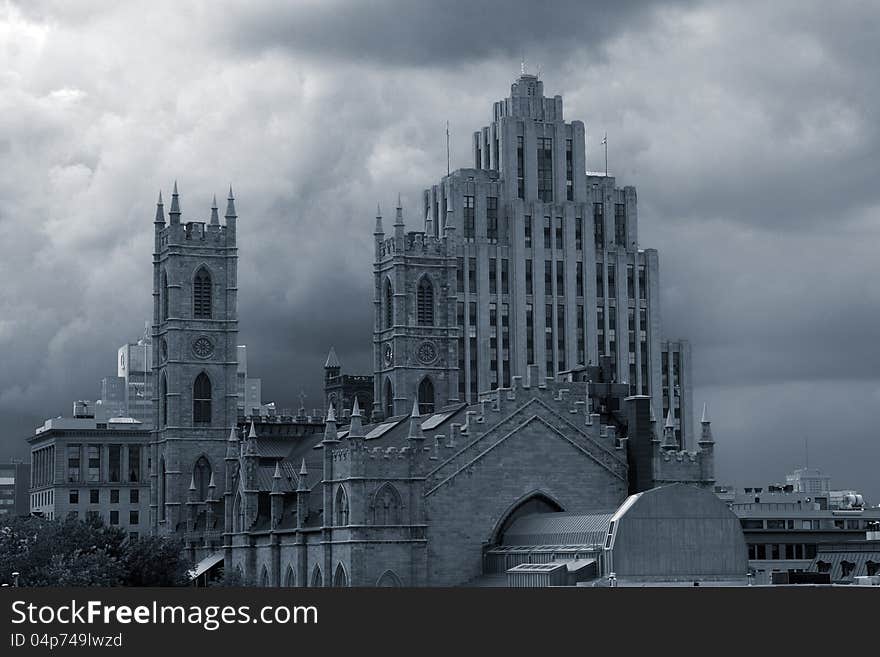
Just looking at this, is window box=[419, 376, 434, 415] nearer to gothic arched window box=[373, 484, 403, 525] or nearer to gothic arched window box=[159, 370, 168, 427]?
gothic arched window box=[159, 370, 168, 427]

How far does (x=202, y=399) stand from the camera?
166m

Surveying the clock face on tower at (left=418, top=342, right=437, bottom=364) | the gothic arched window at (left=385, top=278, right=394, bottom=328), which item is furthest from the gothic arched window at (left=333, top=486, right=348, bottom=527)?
the gothic arched window at (left=385, top=278, right=394, bottom=328)

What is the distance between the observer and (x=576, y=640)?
63.1 meters

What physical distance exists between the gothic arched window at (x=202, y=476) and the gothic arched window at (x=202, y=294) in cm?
1341

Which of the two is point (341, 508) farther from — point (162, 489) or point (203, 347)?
point (203, 347)

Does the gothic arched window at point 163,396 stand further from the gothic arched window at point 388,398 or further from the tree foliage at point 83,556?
the tree foliage at point 83,556

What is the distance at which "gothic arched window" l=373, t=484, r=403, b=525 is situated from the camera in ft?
378

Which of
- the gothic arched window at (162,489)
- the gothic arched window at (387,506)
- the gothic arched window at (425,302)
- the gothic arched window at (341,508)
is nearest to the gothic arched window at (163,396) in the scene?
the gothic arched window at (162,489)

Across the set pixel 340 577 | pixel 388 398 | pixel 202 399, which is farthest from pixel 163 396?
pixel 340 577

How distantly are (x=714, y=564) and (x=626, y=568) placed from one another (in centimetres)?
697

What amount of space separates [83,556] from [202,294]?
54.5 meters

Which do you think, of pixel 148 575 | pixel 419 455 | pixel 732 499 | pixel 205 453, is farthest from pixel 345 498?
pixel 732 499

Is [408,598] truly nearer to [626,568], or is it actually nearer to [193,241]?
[626,568]

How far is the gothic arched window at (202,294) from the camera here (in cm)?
16662
